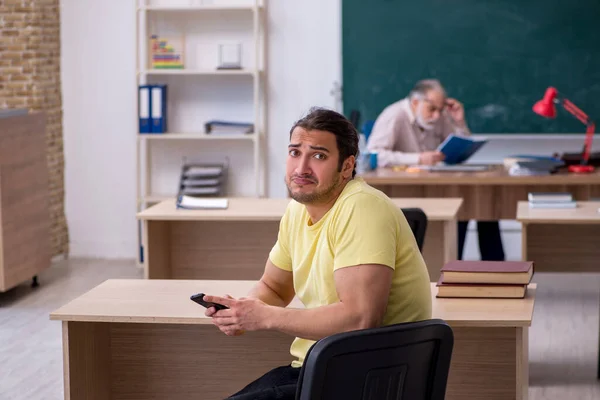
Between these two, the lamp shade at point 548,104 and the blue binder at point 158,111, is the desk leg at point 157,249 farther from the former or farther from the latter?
the lamp shade at point 548,104

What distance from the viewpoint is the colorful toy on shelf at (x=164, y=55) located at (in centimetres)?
715

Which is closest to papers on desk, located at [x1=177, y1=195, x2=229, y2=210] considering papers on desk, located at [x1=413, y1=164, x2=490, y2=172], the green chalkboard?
papers on desk, located at [x1=413, y1=164, x2=490, y2=172]

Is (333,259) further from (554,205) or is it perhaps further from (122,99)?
(122,99)

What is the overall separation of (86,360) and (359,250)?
112 centimetres

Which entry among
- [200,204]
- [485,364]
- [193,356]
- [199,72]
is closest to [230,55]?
[199,72]

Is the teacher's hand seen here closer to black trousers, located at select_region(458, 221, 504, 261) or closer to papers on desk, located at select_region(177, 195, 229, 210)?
black trousers, located at select_region(458, 221, 504, 261)

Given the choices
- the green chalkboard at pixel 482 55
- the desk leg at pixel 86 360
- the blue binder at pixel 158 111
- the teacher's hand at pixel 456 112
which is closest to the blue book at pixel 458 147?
the teacher's hand at pixel 456 112

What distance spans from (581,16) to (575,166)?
1.64 m

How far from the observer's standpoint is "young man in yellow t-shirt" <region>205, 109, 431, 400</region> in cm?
229

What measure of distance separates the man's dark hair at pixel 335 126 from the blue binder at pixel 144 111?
15.6 ft

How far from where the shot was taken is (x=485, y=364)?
3.21 metres

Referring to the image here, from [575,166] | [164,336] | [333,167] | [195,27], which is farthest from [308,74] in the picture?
[333,167]

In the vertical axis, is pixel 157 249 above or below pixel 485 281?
below

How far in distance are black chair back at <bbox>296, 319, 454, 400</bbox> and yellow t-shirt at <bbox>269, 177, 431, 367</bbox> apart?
0.81ft
